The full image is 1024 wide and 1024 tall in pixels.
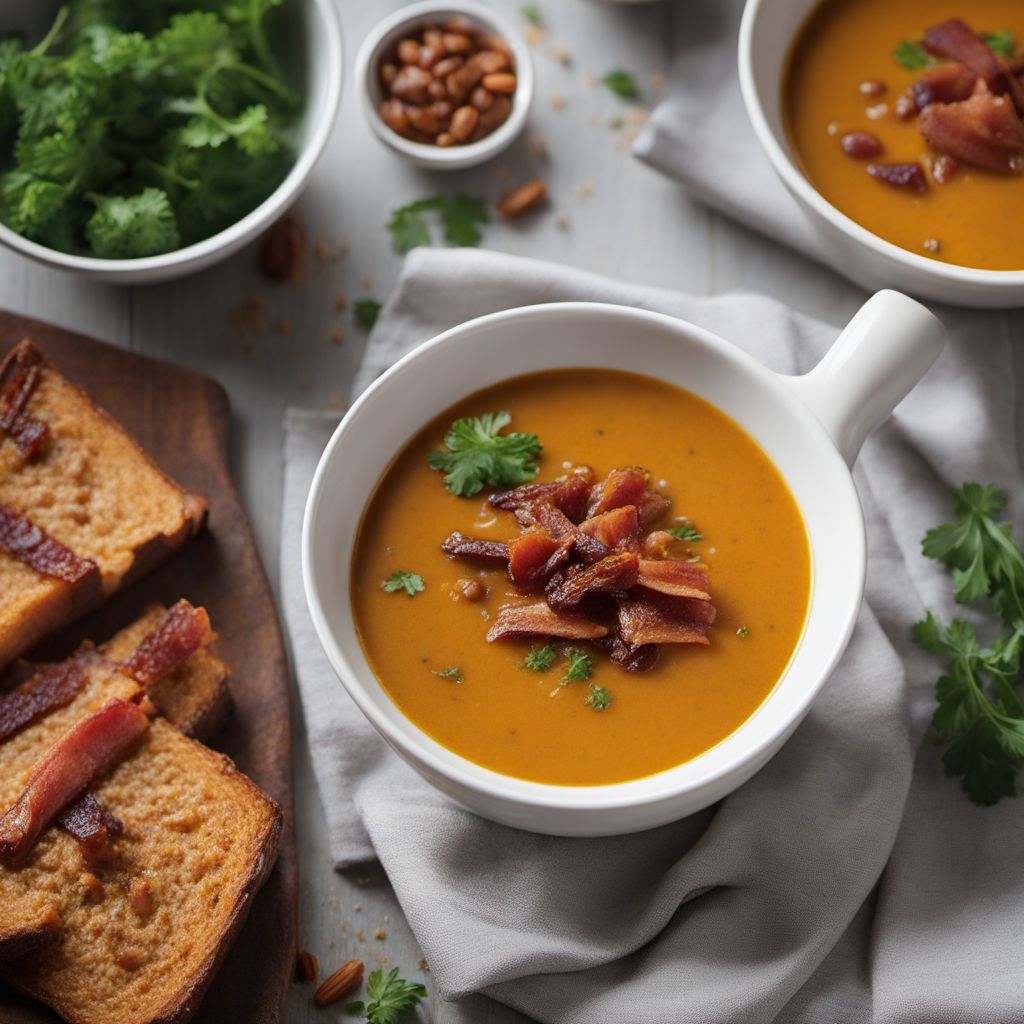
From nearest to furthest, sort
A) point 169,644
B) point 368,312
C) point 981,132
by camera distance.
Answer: point 169,644 < point 981,132 < point 368,312

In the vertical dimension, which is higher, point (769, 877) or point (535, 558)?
point (535, 558)

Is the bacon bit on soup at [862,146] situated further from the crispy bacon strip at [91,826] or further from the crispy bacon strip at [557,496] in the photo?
the crispy bacon strip at [91,826]

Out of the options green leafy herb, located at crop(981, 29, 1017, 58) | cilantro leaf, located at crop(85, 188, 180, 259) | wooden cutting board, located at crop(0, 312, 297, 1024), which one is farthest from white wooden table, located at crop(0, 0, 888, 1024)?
green leafy herb, located at crop(981, 29, 1017, 58)

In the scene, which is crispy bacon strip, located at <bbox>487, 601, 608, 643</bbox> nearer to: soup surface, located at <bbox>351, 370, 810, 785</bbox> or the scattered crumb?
soup surface, located at <bbox>351, 370, 810, 785</bbox>

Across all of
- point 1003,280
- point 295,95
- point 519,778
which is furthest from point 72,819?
point 1003,280

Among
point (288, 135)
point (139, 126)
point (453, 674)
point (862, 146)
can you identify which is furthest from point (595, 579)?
point (139, 126)

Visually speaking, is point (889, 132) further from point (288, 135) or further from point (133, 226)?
point (133, 226)
